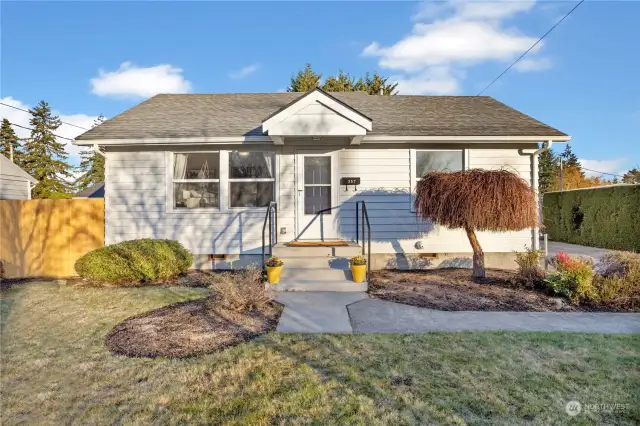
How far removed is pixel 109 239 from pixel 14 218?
7.60 feet

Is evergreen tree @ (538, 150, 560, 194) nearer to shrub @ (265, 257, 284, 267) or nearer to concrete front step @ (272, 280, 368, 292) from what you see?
concrete front step @ (272, 280, 368, 292)

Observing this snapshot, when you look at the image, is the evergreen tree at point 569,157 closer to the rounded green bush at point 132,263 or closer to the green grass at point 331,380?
the green grass at point 331,380

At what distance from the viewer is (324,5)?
9562mm

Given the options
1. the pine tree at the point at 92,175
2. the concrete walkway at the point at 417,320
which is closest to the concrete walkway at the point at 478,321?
the concrete walkway at the point at 417,320

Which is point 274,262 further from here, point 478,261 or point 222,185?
point 478,261

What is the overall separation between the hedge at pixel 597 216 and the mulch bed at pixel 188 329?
457 inches

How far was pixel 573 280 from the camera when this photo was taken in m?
5.34

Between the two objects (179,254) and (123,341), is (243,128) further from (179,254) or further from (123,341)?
(123,341)

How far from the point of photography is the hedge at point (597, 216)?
10547mm

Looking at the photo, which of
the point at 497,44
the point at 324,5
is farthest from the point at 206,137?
the point at 497,44

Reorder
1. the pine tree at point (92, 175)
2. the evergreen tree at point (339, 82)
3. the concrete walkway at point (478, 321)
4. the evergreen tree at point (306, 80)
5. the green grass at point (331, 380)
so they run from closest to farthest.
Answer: the green grass at point (331, 380), the concrete walkway at point (478, 321), the evergreen tree at point (306, 80), the evergreen tree at point (339, 82), the pine tree at point (92, 175)

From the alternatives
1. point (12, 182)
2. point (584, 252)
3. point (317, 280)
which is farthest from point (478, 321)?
point (12, 182)

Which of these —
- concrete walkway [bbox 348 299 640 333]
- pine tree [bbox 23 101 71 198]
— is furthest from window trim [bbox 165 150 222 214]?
pine tree [bbox 23 101 71 198]

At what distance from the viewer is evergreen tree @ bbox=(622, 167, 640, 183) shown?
30875 millimetres
